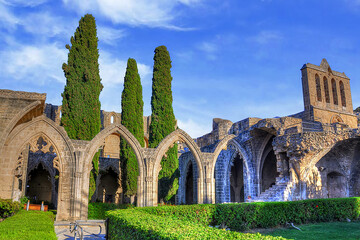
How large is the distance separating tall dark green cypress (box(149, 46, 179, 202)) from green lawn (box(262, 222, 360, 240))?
25.0 ft

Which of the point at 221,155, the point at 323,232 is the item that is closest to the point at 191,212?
the point at 323,232

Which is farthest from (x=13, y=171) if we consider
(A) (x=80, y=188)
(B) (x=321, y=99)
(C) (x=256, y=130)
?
(B) (x=321, y=99)

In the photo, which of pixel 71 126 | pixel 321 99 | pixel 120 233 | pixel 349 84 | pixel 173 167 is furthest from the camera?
pixel 349 84

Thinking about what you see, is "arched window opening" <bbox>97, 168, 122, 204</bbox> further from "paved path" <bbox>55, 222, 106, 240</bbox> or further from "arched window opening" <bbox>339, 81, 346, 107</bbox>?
"arched window opening" <bbox>339, 81, 346, 107</bbox>

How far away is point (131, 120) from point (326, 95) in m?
14.4

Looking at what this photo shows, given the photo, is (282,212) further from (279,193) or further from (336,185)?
(336,185)

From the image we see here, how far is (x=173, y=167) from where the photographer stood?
16859 mm

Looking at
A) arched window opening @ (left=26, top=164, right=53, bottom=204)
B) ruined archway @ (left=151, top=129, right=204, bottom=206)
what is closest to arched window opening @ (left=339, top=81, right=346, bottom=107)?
ruined archway @ (left=151, top=129, right=204, bottom=206)

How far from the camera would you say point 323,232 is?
933 centimetres

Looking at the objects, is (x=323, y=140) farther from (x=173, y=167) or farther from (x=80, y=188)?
(x=80, y=188)

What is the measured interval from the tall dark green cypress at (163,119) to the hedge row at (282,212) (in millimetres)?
6878

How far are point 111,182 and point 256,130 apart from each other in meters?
12.7

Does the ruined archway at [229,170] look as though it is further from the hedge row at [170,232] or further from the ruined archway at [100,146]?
the hedge row at [170,232]

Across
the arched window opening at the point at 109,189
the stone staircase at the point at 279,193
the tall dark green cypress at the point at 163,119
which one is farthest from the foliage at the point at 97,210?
the arched window opening at the point at 109,189
